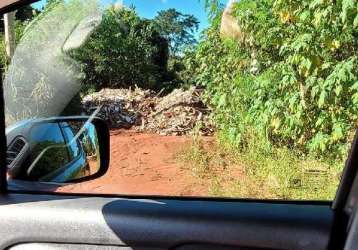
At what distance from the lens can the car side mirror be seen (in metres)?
1.79

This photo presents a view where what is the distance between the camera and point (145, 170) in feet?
6.48

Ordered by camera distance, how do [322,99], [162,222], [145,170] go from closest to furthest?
1. [162,222]
2. [145,170]
3. [322,99]

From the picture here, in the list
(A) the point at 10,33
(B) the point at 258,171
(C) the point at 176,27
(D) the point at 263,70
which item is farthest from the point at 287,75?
(A) the point at 10,33

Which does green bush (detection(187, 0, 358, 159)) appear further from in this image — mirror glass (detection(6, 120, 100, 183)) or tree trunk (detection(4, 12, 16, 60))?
tree trunk (detection(4, 12, 16, 60))

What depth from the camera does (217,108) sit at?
2.21 metres

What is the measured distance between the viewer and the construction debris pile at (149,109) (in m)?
1.81

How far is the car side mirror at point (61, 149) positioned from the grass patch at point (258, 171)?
1.11 ft

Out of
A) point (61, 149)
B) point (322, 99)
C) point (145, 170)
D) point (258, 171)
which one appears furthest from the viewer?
point (322, 99)

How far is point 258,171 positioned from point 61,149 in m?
0.74

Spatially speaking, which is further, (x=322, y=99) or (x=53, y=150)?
(x=322, y=99)

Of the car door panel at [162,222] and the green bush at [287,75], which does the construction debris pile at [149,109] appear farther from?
the car door panel at [162,222]

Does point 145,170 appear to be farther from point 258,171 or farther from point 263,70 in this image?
point 263,70

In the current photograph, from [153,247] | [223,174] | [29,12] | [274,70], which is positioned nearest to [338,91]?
[274,70]

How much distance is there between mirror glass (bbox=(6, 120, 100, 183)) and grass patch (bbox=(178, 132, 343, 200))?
364 millimetres
